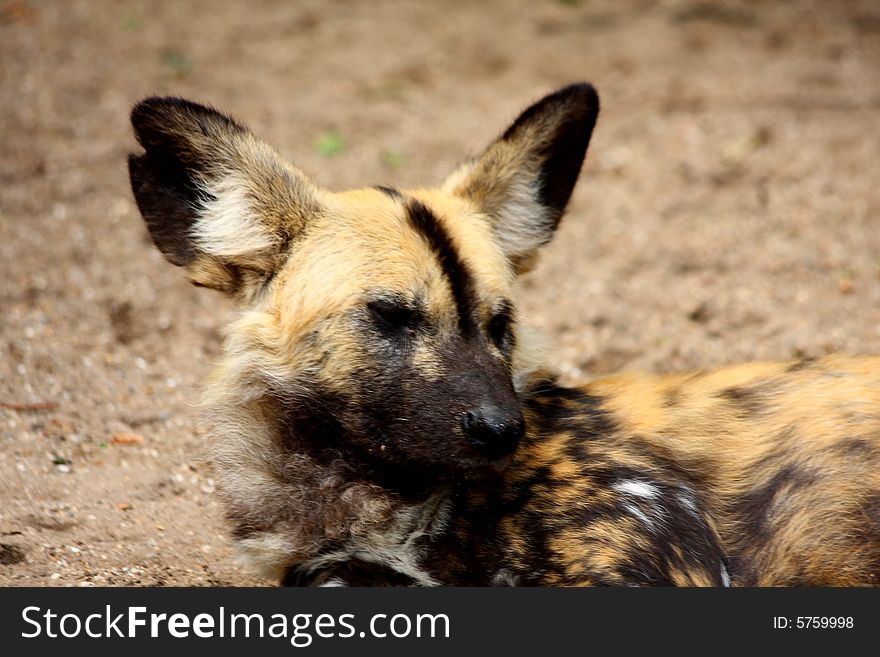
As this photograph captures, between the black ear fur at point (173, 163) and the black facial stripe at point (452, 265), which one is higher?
the black ear fur at point (173, 163)

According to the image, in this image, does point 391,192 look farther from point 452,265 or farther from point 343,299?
point 343,299

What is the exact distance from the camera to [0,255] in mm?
5410

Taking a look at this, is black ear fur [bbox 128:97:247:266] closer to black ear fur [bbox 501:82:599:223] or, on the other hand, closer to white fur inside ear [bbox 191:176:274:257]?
white fur inside ear [bbox 191:176:274:257]

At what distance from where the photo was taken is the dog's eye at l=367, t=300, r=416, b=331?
10.3 ft

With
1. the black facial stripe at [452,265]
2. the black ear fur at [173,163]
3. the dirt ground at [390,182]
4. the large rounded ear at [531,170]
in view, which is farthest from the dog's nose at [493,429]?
the black ear fur at [173,163]

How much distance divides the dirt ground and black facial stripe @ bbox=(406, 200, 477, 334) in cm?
53

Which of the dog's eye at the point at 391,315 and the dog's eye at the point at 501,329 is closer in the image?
the dog's eye at the point at 391,315

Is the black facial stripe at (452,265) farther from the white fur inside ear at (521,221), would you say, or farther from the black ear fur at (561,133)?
the black ear fur at (561,133)

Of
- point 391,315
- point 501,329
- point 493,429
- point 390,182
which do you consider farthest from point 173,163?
point 390,182

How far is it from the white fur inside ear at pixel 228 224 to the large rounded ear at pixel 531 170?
75 cm

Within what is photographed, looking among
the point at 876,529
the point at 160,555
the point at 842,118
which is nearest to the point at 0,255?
the point at 160,555

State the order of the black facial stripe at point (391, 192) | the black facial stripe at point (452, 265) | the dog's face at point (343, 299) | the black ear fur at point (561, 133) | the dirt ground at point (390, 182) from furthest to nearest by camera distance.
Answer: the dirt ground at point (390, 182), the black ear fur at point (561, 133), the black facial stripe at point (391, 192), the black facial stripe at point (452, 265), the dog's face at point (343, 299)

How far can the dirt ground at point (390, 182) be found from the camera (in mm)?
4113

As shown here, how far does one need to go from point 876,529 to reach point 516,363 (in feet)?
3.78
